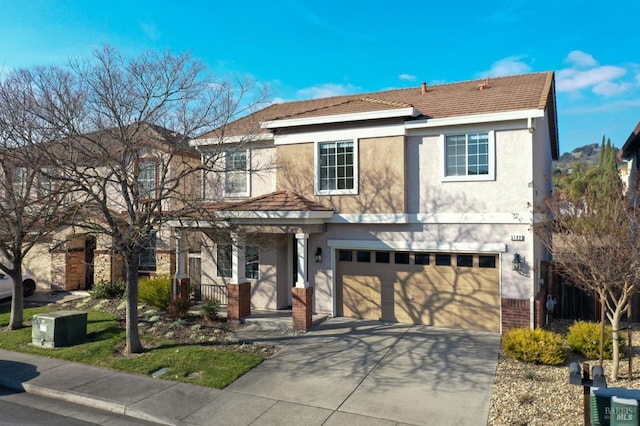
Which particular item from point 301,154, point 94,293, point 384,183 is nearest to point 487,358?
point 384,183

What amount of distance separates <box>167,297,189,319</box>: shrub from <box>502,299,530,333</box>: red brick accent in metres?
9.15

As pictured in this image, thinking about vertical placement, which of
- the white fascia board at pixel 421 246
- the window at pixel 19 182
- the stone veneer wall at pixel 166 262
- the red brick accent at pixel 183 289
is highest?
the window at pixel 19 182

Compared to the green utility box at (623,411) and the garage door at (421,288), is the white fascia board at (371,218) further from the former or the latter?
the green utility box at (623,411)

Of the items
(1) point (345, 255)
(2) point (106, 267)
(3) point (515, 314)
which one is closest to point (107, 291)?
(2) point (106, 267)

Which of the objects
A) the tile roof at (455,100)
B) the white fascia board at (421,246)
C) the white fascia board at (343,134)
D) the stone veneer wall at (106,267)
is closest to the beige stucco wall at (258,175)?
the tile roof at (455,100)

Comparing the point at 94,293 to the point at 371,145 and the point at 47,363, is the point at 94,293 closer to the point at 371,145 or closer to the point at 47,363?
the point at 47,363

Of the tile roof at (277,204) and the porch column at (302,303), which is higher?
the tile roof at (277,204)

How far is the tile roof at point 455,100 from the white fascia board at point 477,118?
A: 0.96ft

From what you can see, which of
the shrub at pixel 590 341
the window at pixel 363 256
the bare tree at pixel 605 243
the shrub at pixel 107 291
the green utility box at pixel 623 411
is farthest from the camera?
the shrub at pixel 107 291

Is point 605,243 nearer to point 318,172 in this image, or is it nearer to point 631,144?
point 318,172

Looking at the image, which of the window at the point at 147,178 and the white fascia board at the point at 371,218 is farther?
the white fascia board at the point at 371,218

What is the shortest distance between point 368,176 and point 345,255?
2.59 meters

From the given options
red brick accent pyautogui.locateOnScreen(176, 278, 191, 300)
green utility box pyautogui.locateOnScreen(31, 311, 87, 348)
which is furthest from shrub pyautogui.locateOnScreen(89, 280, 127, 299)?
green utility box pyautogui.locateOnScreen(31, 311, 87, 348)

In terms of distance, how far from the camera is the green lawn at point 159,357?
905 cm
